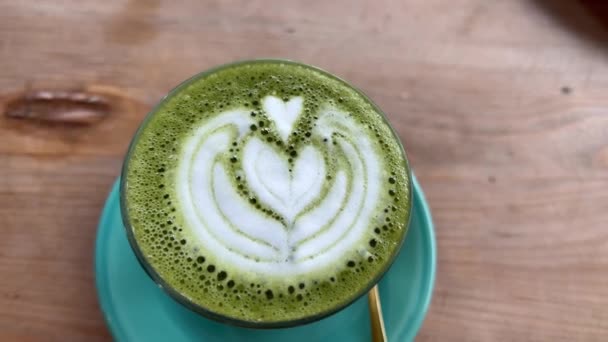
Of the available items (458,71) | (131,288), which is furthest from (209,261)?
(458,71)

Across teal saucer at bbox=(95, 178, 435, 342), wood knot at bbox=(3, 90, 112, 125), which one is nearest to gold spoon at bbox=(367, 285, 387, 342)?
teal saucer at bbox=(95, 178, 435, 342)

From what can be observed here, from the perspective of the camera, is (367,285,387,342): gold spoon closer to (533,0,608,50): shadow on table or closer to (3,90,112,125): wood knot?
(3,90,112,125): wood knot

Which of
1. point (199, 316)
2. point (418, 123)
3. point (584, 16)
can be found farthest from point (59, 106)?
point (584, 16)

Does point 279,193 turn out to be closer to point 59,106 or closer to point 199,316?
point 199,316

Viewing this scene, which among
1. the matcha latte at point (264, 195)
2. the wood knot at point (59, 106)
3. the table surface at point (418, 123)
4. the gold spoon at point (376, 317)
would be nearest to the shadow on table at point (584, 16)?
the table surface at point (418, 123)

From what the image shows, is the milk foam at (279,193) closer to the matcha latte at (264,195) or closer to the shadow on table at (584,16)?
the matcha latte at (264,195)

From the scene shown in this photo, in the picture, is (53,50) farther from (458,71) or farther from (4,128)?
(458,71)
